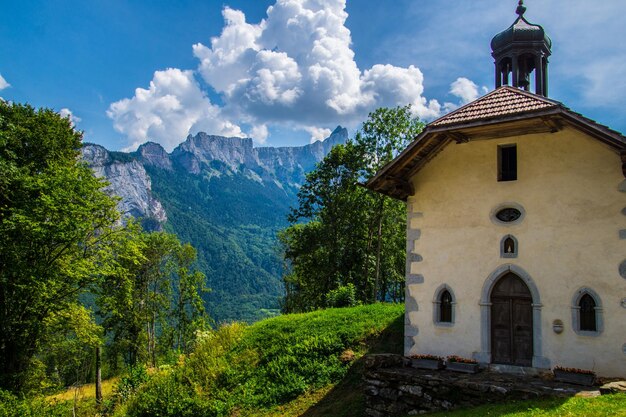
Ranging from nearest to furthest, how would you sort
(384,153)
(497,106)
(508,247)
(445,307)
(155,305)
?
(508,247), (497,106), (445,307), (384,153), (155,305)

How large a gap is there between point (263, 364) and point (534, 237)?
8.90 m

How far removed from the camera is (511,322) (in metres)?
11.4

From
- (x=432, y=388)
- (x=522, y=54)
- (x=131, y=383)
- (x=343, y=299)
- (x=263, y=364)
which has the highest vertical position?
(x=522, y=54)

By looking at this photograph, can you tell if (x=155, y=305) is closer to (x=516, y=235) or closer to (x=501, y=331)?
(x=501, y=331)

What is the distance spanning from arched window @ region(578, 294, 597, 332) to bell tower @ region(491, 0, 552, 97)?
6.38m

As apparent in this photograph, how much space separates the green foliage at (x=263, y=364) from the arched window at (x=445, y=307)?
139 inches

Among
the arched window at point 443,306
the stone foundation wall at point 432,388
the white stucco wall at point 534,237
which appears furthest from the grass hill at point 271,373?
the arched window at point 443,306

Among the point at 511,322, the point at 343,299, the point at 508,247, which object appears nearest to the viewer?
the point at 511,322

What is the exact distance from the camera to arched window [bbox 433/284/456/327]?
12.2m

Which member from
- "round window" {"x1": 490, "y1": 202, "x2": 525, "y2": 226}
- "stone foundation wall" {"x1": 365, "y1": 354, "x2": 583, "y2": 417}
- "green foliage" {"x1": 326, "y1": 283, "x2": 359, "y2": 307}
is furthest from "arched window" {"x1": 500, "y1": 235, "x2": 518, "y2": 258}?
"green foliage" {"x1": 326, "y1": 283, "x2": 359, "y2": 307}

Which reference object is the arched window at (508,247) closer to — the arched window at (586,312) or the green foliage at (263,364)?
the arched window at (586,312)

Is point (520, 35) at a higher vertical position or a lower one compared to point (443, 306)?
higher

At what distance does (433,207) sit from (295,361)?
6186 mm

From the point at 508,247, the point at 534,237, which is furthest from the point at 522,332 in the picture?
the point at 534,237
